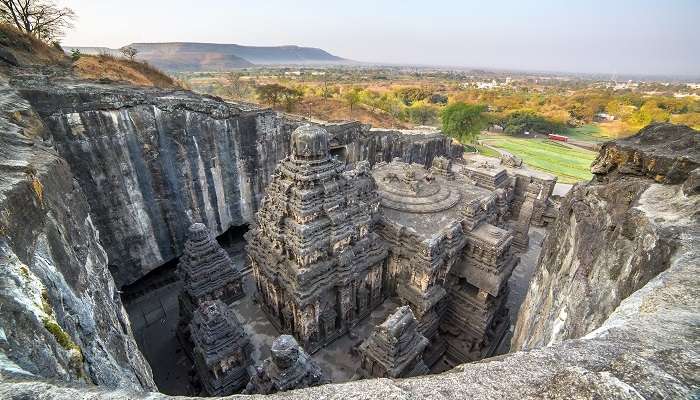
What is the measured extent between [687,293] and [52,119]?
18797 millimetres

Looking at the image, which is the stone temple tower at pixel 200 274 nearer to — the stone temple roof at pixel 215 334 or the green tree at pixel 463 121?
the stone temple roof at pixel 215 334

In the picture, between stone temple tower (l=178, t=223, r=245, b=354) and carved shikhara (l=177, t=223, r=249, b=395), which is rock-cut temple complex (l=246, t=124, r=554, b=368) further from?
carved shikhara (l=177, t=223, r=249, b=395)

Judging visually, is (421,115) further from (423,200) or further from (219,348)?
(219,348)

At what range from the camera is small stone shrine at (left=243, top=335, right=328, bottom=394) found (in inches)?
294

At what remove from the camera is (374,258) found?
12.5m

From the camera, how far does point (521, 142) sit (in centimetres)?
5250

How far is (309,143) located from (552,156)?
4654 cm

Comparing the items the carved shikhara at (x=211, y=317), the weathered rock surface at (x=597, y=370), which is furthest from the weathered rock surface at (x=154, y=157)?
the weathered rock surface at (x=597, y=370)

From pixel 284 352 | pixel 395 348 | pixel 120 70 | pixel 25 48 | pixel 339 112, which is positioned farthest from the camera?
pixel 339 112

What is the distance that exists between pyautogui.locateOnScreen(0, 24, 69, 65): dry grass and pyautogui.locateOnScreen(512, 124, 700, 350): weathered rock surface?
29.6m

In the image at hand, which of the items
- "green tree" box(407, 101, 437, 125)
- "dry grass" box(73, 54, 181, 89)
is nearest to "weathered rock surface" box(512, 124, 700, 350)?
"dry grass" box(73, 54, 181, 89)

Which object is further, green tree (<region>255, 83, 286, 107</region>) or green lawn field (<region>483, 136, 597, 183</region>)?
green tree (<region>255, 83, 286, 107</region>)

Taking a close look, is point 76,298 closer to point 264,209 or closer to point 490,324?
point 264,209

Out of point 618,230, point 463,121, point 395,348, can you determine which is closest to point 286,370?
point 395,348
